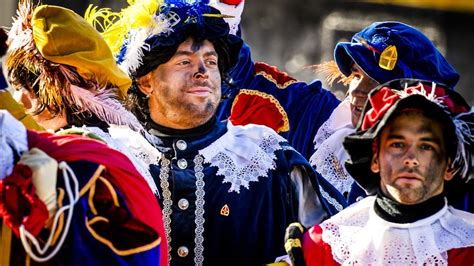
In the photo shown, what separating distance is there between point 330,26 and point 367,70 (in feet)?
22.5

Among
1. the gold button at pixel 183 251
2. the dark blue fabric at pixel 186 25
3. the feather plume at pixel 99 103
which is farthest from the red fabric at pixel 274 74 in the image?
the feather plume at pixel 99 103

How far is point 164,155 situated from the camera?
626 cm

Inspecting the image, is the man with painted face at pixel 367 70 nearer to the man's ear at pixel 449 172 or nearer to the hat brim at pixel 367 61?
the hat brim at pixel 367 61

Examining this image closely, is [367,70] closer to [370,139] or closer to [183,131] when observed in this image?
[183,131]

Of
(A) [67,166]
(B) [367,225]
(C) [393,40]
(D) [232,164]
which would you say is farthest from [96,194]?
(C) [393,40]

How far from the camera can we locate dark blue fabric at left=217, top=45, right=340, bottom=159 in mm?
7258

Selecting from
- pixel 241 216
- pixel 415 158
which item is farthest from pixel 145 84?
pixel 415 158

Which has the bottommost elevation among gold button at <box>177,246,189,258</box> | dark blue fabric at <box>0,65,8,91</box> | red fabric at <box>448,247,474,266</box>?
gold button at <box>177,246,189,258</box>

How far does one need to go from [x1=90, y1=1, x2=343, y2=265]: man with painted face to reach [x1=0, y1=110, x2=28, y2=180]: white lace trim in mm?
1677

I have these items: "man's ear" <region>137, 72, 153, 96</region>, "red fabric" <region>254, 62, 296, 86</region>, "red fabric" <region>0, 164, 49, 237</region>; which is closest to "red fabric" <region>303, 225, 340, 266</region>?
→ "red fabric" <region>0, 164, 49, 237</region>

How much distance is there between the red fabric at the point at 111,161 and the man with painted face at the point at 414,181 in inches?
31.4

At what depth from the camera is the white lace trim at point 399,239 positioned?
5113 mm

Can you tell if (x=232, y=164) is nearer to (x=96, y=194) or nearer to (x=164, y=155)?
(x=164, y=155)

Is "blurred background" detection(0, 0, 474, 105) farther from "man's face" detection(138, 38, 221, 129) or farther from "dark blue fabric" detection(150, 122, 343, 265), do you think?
"dark blue fabric" detection(150, 122, 343, 265)
